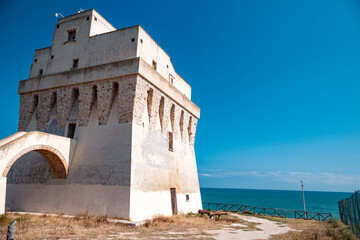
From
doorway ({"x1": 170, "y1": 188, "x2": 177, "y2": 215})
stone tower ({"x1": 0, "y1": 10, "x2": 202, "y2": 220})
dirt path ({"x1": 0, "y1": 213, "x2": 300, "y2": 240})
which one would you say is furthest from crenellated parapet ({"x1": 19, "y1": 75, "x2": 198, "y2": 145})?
dirt path ({"x1": 0, "y1": 213, "x2": 300, "y2": 240})

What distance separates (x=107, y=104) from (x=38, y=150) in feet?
16.5

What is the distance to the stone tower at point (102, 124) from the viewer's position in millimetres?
15922

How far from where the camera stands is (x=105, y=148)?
16688mm

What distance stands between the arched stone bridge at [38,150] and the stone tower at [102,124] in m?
0.39

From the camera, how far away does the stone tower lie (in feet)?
52.2

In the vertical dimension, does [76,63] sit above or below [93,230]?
above

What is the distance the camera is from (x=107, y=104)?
17.3m

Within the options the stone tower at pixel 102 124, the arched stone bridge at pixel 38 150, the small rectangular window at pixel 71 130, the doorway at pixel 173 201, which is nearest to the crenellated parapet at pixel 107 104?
the stone tower at pixel 102 124

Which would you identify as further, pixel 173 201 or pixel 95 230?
pixel 173 201

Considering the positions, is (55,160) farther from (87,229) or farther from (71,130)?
(87,229)

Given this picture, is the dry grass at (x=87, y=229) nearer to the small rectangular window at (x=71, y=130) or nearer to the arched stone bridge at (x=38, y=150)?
the arched stone bridge at (x=38, y=150)

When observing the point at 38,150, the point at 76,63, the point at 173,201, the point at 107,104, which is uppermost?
the point at 76,63

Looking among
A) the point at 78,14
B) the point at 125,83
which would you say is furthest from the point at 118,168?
the point at 78,14

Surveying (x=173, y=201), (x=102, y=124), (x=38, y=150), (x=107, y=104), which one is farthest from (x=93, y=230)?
(x=173, y=201)
